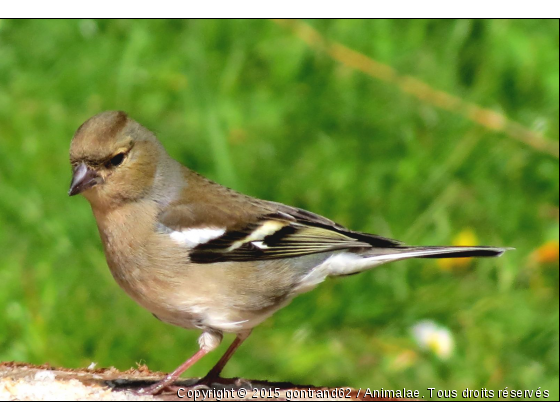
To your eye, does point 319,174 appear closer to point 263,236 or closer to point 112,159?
point 263,236

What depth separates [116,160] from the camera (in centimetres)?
356

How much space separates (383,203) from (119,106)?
194cm

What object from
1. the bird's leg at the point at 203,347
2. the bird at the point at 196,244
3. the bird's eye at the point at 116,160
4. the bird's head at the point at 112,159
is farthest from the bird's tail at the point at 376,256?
the bird's eye at the point at 116,160

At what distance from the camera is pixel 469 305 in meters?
5.18

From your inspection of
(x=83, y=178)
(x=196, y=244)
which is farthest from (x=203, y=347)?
(x=83, y=178)

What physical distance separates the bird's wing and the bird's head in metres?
0.20

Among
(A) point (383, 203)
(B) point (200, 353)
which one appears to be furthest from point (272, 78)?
(B) point (200, 353)

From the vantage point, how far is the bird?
3479mm

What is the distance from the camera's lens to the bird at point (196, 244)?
3479 mm

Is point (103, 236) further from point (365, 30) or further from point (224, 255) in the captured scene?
point (365, 30)

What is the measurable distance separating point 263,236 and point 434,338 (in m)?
1.64

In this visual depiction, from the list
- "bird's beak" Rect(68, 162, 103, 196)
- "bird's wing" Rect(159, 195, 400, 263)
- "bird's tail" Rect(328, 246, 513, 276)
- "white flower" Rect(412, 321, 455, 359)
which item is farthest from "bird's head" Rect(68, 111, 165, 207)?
"white flower" Rect(412, 321, 455, 359)

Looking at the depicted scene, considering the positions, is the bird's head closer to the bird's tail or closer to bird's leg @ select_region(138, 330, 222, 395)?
bird's leg @ select_region(138, 330, 222, 395)

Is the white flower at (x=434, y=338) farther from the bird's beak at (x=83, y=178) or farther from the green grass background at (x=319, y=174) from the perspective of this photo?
the bird's beak at (x=83, y=178)
